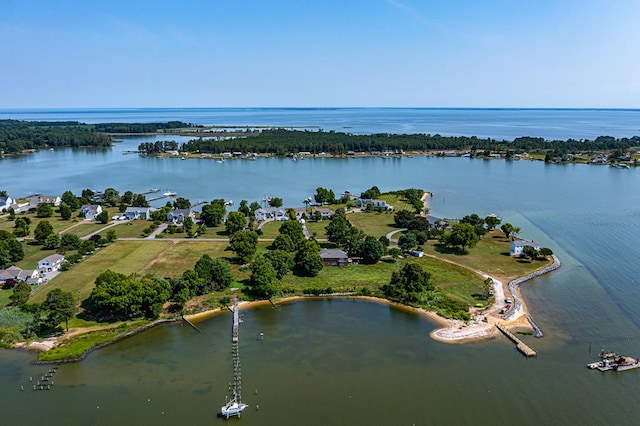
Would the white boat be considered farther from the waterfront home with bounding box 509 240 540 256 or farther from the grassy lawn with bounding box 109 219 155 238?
the grassy lawn with bounding box 109 219 155 238

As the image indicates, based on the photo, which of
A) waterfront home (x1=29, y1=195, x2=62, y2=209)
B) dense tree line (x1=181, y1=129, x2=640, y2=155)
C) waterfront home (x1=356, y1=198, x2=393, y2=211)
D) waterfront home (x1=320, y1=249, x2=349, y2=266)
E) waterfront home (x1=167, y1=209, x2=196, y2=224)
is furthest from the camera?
dense tree line (x1=181, y1=129, x2=640, y2=155)

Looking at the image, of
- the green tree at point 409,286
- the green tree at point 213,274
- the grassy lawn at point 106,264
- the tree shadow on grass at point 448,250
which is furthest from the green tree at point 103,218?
the tree shadow on grass at point 448,250

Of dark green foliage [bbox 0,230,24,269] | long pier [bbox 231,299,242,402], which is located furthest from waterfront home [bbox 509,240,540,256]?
dark green foliage [bbox 0,230,24,269]

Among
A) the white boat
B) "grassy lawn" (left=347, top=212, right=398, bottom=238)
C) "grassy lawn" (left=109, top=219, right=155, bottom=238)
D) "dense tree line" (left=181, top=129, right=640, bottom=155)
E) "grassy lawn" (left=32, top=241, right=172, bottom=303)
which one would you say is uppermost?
"dense tree line" (left=181, top=129, right=640, bottom=155)

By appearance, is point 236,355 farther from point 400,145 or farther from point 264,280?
point 400,145

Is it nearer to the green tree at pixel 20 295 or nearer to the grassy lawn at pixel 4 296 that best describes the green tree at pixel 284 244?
the green tree at pixel 20 295
